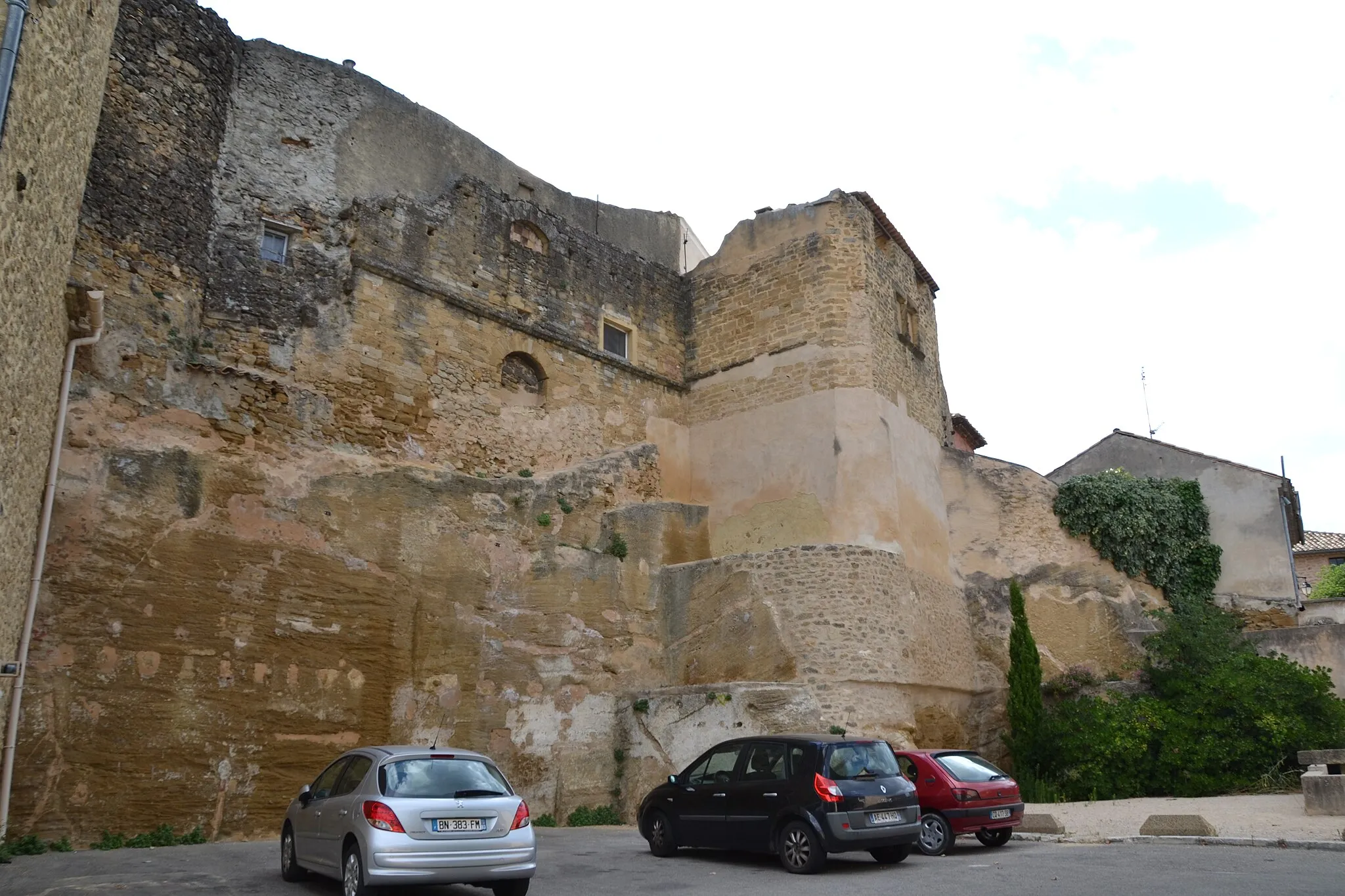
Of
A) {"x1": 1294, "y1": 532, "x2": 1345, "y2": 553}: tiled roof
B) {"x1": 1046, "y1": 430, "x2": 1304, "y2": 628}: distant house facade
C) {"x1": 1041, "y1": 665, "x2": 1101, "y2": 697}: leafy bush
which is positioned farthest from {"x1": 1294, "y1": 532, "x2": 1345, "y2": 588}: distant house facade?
{"x1": 1041, "y1": 665, "x2": 1101, "y2": 697}: leafy bush

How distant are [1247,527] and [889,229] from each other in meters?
9.76

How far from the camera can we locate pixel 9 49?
7.29 meters

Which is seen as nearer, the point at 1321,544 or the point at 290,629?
the point at 290,629

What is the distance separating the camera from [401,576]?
13492 millimetres

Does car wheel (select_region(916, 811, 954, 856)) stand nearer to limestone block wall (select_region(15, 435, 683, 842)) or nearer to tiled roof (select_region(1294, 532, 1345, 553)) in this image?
limestone block wall (select_region(15, 435, 683, 842))

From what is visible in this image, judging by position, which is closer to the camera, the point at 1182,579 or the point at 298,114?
the point at 298,114

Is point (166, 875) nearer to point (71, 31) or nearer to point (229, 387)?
point (229, 387)

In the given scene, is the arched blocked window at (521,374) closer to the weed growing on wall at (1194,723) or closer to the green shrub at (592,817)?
the green shrub at (592,817)

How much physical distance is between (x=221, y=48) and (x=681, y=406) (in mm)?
9461

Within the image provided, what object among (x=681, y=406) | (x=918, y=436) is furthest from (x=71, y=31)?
(x=918, y=436)

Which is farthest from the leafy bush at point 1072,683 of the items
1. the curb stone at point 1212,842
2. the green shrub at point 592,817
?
the green shrub at point 592,817

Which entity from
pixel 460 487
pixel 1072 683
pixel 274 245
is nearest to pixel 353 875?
pixel 460 487

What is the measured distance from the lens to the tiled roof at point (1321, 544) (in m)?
39.5

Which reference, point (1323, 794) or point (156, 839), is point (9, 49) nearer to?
point (156, 839)
